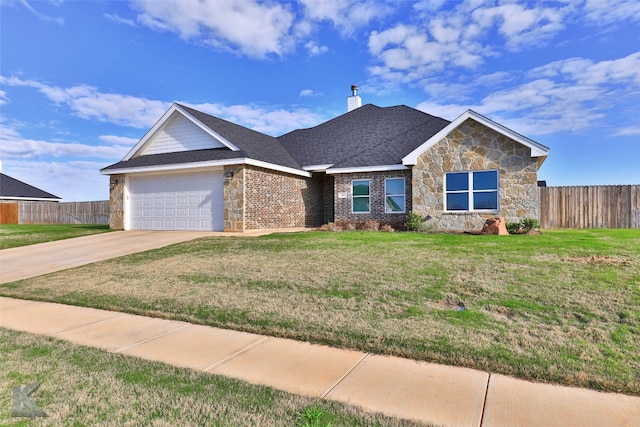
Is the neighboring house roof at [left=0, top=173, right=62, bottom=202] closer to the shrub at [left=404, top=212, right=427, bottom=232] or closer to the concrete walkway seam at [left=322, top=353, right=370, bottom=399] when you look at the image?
the shrub at [left=404, top=212, right=427, bottom=232]

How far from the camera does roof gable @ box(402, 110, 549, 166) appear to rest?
13.7 m

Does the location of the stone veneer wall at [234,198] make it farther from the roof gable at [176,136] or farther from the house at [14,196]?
the house at [14,196]

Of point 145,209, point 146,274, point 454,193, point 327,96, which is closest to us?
point 146,274

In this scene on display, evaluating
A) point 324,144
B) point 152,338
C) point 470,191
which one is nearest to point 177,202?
point 324,144

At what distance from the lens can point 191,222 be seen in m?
17.0

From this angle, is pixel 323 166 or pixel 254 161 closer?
pixel 254 161

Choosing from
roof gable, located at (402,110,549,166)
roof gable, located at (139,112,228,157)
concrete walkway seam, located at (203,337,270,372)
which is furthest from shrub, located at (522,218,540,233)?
roof gable, located at (139,112,228,157)

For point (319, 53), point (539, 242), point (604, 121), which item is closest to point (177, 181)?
point (319, 53)

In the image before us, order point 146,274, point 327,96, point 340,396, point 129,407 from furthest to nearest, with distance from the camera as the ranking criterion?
point 327,96
point 146,274
point 340,396
point 129,407

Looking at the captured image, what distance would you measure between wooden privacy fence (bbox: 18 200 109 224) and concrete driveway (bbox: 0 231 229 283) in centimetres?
1476

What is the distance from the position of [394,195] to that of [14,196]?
39197mm

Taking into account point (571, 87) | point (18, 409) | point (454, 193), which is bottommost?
point (18, 409)

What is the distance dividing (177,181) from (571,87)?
61.6 feet

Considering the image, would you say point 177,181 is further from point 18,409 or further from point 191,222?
point 18,409
